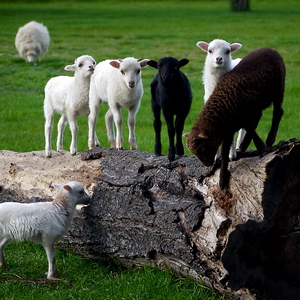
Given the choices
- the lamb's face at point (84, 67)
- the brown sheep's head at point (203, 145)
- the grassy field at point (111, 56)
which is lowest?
the grassy field at point (111, 56)

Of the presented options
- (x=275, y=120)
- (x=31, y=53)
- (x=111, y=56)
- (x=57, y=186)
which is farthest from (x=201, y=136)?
(x=31, y=53)

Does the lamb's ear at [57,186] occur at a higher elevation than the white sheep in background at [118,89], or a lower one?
lower

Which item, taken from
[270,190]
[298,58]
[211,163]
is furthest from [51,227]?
[298,58]

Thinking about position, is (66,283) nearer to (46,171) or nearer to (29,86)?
(46,171)

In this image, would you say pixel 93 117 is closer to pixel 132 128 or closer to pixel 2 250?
pixel 132 128

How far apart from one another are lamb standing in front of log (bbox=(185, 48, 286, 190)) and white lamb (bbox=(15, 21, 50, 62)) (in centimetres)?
1716

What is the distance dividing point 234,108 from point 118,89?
2.20 meters

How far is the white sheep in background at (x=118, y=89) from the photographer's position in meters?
7.96

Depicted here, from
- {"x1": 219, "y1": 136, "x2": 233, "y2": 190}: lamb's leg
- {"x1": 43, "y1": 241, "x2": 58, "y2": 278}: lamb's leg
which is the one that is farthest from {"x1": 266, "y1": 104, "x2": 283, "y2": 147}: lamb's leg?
{"x1": 43, "y1": 241, "x2": 58, "y2": 278}: lamb's leg

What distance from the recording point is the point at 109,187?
23.5 feet

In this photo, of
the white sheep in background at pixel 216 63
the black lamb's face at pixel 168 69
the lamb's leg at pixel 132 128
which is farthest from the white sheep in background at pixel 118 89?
the white sheep in background at pixel 216 63

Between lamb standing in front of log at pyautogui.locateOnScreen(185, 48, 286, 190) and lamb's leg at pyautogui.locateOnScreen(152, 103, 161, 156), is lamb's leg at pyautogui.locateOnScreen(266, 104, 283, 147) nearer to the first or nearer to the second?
lamb standing in front of log at pyautogui.locateOnScreen(185, 48, 286, 190)

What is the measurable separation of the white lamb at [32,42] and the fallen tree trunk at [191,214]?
15.5m

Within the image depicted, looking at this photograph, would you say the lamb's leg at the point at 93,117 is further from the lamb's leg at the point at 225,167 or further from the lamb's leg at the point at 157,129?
the lamb's leg at the point at 225,167
